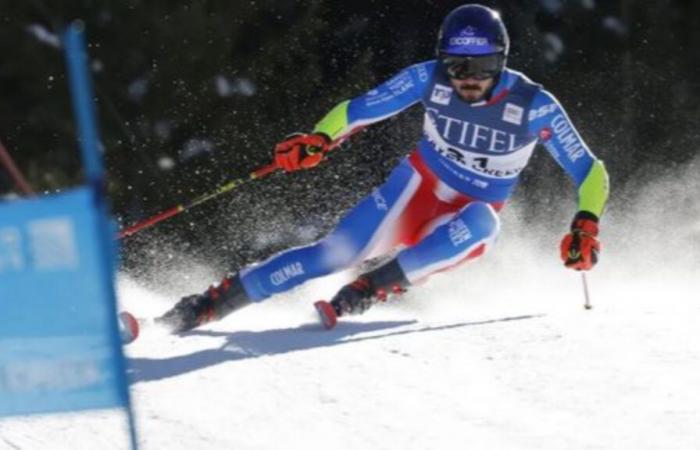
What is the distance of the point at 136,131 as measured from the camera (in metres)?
11.5

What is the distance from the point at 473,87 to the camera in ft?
17.9

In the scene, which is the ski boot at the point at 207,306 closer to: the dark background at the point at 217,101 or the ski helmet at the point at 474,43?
the ski helmet at the point at 474,43

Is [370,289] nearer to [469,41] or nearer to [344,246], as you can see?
[344,246]

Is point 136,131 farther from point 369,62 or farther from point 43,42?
point 369,62

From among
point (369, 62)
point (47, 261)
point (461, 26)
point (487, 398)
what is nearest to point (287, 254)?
point (461, 26)

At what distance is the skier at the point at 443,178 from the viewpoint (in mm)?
5266

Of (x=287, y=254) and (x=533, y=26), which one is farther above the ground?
(x=533, y=26)

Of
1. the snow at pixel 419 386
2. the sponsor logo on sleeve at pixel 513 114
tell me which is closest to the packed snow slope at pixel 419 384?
the snow at pixel 419 386

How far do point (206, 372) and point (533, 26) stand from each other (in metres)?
9.39

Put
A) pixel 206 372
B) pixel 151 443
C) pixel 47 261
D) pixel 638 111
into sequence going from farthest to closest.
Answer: pixel 638 111, pixel 206 372, pixel 151 443, pixel 47 261

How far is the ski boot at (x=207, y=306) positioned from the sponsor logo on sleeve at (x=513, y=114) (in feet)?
4.47

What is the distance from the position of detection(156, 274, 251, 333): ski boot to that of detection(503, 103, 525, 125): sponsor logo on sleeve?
1.36 meters

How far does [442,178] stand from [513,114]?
0.48 metres

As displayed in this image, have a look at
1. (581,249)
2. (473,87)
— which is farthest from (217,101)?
(581,249)
